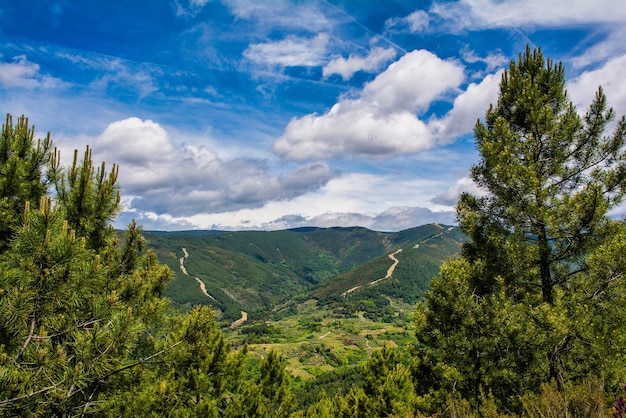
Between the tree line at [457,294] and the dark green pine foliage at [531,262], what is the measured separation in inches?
1.7

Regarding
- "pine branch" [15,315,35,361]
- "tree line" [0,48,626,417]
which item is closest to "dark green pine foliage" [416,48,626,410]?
"tree line" [0,48,626,417]

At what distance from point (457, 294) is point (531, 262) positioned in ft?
7.72

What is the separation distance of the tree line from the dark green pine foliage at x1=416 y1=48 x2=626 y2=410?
0.04 metres

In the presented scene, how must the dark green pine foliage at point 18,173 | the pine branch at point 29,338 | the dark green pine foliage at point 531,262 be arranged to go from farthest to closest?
the dark green pine foliage at point 531,262, the dark green pine foliage at point 18,173, the pine branch at point 29,338

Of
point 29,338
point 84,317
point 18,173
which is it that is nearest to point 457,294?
point 84,317

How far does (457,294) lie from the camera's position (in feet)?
35.0

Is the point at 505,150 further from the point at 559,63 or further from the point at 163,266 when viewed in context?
the point at 163,266

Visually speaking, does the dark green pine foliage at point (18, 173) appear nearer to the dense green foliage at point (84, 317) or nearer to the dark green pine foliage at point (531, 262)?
the dense green foliage at point (84, 317)

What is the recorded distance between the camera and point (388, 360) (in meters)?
16.9

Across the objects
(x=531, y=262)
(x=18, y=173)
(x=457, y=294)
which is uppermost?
(x=18, y=173)

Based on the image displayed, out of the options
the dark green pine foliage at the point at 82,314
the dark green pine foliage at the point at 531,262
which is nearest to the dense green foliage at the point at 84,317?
the dark green pine foliage at the point at 82,314

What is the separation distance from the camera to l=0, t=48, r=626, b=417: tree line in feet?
17.7

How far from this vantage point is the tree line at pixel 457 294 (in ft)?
17.7

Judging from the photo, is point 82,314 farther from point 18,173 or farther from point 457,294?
point 457,294
